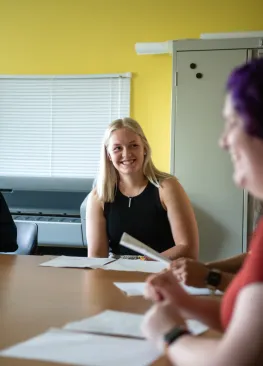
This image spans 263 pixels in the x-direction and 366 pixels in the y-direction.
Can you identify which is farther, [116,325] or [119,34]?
[119,34]

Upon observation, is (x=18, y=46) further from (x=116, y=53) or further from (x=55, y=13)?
(x=116, y=53)

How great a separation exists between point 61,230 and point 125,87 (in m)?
1.18

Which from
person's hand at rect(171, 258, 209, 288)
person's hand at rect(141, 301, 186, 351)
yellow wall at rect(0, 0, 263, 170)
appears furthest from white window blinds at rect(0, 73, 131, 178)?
person's hand at rect(141, 301, 186, 351)

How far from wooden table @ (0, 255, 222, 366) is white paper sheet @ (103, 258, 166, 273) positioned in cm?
6

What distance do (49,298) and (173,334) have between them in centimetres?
64

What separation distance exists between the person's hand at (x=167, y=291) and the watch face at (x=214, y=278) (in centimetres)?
27

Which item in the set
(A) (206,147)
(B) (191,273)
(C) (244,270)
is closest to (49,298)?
(B) (191,273)

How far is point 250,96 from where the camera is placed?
2.24ft

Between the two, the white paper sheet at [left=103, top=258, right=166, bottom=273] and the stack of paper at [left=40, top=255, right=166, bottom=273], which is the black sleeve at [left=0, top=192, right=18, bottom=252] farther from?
the white paper sheet at [left=103, top=258, right=166, bottom=273]

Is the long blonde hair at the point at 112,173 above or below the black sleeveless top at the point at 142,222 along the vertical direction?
above

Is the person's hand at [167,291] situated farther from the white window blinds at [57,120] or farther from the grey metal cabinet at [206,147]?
the white window blinds at [57,120]

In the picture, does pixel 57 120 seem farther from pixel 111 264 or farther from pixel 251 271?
pixel 251 271

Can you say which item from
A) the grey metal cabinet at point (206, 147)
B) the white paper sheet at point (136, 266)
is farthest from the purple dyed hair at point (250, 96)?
the grey metal cabinet at point (206, 147)

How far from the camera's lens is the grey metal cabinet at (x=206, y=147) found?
3.20 m
